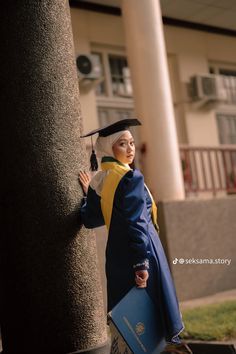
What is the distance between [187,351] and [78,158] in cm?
118

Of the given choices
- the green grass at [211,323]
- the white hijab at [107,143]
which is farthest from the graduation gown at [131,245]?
the green grass at [211,323]

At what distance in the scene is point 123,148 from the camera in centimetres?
296

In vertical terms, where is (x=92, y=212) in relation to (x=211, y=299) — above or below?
above

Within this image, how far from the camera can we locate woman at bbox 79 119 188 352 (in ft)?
8.84

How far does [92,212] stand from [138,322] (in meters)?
0.61

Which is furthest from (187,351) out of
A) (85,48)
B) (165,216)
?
(85,48)

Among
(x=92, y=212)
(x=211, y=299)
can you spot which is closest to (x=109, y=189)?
(x=92, y=212)

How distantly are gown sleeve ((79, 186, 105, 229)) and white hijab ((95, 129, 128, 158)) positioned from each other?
0.21 m

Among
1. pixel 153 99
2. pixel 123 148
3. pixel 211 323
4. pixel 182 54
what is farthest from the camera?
pixel 182 54

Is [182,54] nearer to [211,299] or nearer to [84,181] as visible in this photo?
[211,299]

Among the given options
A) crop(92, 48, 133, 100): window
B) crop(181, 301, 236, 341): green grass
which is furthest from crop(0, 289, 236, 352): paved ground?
crop(92, 48, 133, 100): window

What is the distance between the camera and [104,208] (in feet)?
9.36

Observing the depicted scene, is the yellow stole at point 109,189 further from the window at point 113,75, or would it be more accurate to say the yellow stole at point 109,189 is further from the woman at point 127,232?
the window at point 113,75

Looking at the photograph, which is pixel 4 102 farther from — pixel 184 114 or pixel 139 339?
pixel 184 114
